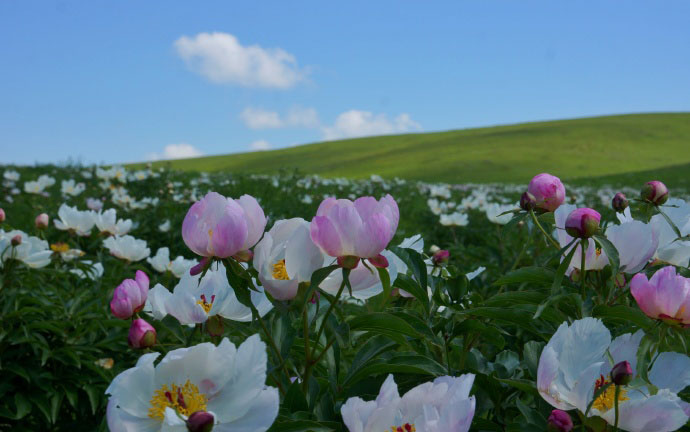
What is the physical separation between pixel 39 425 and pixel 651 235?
2566mm

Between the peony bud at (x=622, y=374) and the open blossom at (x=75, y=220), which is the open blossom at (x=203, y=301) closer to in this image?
the peony bud at (x=622, y=374)

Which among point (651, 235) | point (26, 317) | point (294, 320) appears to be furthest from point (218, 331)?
point (26, 317)

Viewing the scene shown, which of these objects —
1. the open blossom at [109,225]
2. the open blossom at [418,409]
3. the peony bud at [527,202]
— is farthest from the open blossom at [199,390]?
the open blossom at [109,225]

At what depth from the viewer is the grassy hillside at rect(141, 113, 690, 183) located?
38.4m

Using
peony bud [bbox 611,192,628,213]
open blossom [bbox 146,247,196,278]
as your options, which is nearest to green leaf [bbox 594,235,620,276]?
peony bud [bbox 611,192,628,213]

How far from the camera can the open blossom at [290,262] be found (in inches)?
32.4

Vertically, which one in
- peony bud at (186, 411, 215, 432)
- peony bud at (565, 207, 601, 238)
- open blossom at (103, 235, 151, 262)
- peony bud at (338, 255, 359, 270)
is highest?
peony bud at (565, 207, 601, 238)

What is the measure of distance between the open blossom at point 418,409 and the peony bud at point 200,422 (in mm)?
170

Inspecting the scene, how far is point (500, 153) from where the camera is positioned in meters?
44.3

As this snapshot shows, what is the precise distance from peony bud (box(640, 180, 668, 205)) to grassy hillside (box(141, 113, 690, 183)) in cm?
3174

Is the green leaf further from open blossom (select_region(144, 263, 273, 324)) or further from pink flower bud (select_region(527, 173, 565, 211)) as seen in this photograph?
open blossom (select_region(144, 263, 273, 324))

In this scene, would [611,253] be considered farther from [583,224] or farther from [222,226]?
[222,226]

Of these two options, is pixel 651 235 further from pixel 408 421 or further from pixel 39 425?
pixel 39 425

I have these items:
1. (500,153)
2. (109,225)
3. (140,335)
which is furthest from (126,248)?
(500,153)
